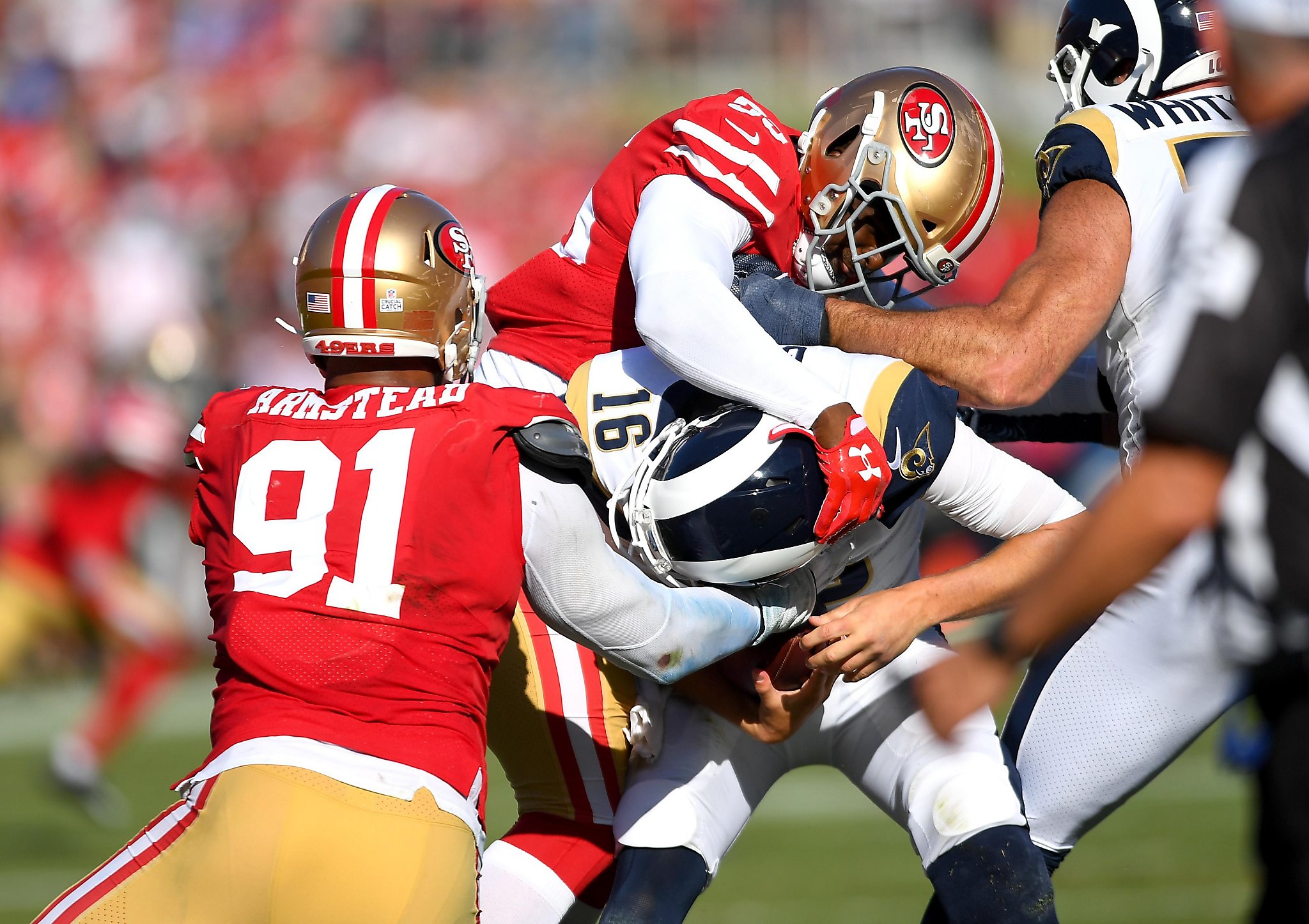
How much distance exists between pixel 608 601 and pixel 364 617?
0.42m

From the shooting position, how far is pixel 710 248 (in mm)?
2973

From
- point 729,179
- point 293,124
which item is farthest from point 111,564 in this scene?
point 293,124

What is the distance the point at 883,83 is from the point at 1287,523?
171cm

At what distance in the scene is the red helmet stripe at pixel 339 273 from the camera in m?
2.77

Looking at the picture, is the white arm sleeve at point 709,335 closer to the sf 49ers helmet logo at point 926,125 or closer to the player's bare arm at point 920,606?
the player's bare arm at point 920,606

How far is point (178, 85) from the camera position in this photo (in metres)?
14.8

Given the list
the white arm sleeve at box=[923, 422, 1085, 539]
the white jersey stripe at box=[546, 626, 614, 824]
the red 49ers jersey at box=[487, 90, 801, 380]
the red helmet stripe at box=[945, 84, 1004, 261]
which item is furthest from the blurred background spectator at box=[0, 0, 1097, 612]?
the white arm sleeve at box=[923, 422, 1085, 539]

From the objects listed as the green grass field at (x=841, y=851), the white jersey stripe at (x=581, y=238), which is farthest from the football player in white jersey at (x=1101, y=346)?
the green grass field at (x=841, y=851)

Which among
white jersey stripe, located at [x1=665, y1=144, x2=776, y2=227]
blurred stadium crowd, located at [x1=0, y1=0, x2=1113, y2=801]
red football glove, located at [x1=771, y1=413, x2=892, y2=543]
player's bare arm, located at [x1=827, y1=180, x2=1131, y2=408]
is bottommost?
blurred stadium crowd, located at [x1=0, y1=0, x2=1113, y2=801]

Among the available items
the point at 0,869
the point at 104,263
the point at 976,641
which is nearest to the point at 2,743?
the point at 0,869

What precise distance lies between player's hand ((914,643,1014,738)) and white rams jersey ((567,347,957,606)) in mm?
936

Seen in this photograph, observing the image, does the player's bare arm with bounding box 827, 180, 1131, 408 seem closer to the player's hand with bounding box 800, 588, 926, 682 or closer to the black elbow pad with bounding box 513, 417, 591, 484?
the player's hand with bounding box 800, 588, 926, 682

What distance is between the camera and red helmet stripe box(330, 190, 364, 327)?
2.77 m

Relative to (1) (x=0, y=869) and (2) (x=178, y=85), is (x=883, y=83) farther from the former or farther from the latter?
(2) (x=178, y=85)
